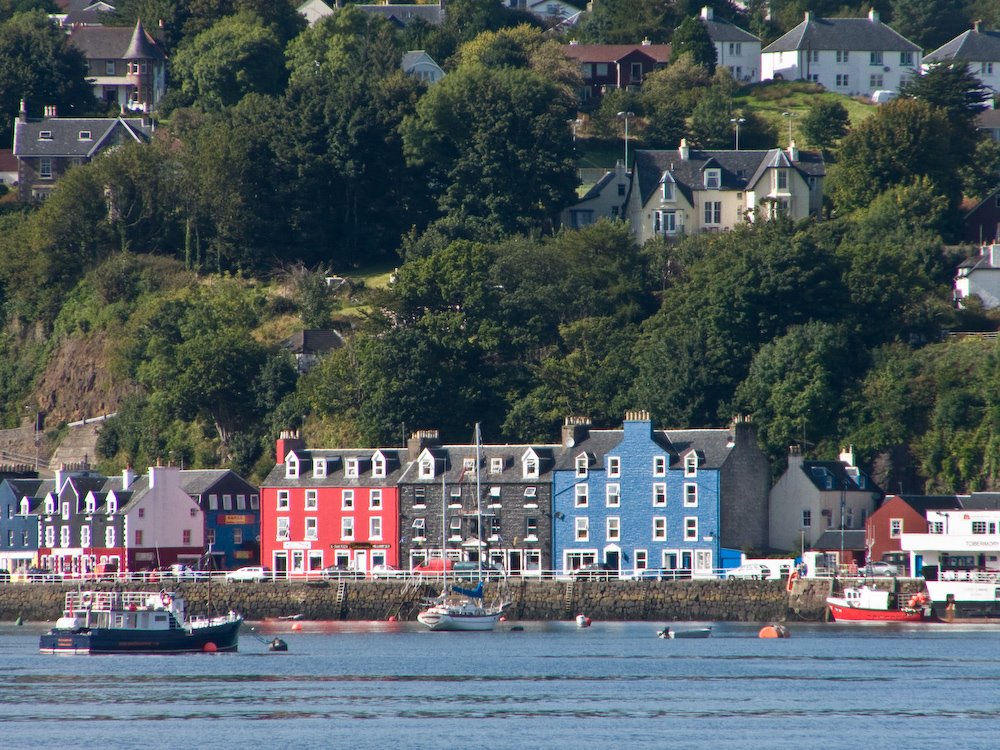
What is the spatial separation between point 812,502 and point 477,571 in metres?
15.2

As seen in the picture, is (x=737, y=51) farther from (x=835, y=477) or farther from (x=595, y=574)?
(x=595, y=574)

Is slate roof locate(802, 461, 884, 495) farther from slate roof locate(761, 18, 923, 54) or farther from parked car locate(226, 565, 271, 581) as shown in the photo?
slate roof locate(761, 18, 923, 54)

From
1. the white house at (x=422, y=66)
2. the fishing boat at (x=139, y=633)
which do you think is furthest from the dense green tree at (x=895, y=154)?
the fishing boat at (x=139, y=633)

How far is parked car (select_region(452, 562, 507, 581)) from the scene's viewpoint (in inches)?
3529

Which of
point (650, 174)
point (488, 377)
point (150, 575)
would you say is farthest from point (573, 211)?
point (150, 575)

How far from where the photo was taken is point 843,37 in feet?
475

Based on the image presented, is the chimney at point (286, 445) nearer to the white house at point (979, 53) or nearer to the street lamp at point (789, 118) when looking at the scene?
the street lamp at point (789, 118)

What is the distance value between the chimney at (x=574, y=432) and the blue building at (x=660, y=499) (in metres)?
0.53

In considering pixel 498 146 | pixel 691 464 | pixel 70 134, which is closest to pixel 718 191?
pixel 498 146

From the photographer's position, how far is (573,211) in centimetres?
12050

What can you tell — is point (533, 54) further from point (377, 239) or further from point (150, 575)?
point (150, 575)

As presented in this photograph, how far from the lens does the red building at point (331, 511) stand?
96.1 meters

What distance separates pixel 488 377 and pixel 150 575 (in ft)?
68.4

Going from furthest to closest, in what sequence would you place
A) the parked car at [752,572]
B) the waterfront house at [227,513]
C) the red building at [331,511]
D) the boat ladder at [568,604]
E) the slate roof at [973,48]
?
1. the slate roof at [973,48]
2. the waterfront house at [227,513]
3. the red building at [331,511]
4. the boat ladder at [568,604]
5. the parked car at [752,572]
